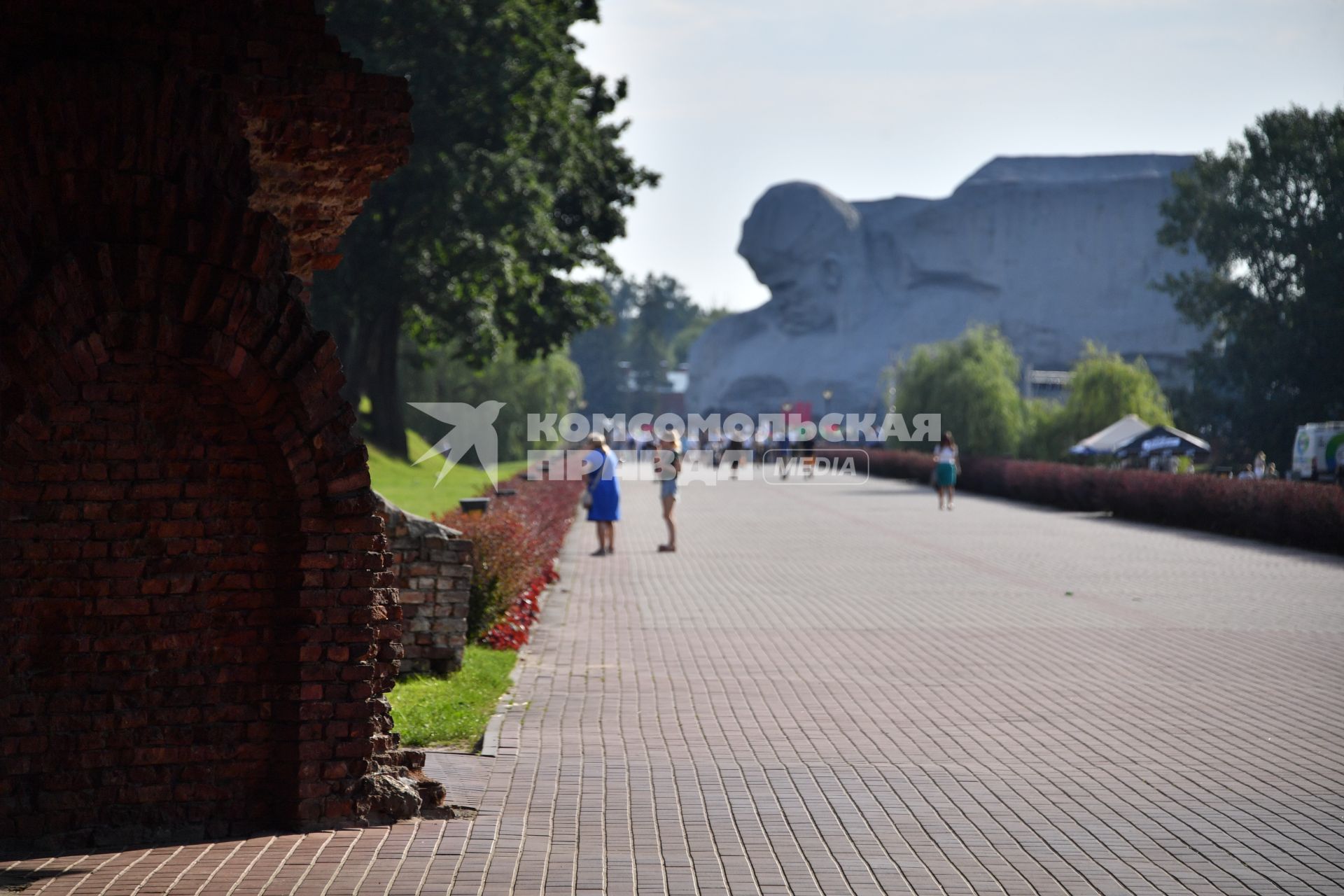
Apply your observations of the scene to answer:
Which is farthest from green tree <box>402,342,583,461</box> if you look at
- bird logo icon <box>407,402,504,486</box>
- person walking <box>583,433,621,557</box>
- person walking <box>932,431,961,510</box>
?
person walking <box>583,433,621,557</box>

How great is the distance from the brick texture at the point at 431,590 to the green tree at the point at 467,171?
733 inches

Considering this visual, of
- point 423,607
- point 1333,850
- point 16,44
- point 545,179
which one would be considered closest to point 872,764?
point 1333,850

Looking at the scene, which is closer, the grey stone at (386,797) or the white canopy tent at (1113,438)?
the grey stone at (386,797)

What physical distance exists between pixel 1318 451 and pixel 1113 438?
7363 millimetres

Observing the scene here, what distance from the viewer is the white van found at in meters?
48.6

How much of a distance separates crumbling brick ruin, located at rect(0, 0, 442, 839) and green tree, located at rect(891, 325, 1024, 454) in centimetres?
4440

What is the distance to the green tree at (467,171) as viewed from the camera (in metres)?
30.5

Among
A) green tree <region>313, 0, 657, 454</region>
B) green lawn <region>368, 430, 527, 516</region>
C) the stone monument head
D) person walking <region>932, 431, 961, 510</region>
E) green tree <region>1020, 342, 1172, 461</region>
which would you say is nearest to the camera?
green lawn <region>368, 430, 527, 516</region>

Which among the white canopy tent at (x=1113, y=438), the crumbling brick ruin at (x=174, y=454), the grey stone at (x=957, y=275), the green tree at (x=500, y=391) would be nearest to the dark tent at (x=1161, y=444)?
the white canopy tent at (x=1113, y=438)

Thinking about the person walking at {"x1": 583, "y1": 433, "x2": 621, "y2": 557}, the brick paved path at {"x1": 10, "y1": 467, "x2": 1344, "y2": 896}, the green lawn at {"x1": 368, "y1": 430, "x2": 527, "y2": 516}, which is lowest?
the brick paved path at {"x1": 10, "y1": 467, "x2": 1344, "y2": 896}

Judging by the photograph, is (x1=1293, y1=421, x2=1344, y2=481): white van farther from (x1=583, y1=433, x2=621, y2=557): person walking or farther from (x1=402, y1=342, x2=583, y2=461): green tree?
(x1=583, y1=433, x2=621, y2=557): person walking

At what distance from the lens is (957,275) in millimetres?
116625

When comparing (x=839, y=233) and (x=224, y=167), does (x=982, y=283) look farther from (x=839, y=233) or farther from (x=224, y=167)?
(x=224, y=167)

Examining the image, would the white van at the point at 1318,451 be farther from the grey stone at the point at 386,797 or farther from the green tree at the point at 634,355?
the green tree at the point at 634,355
